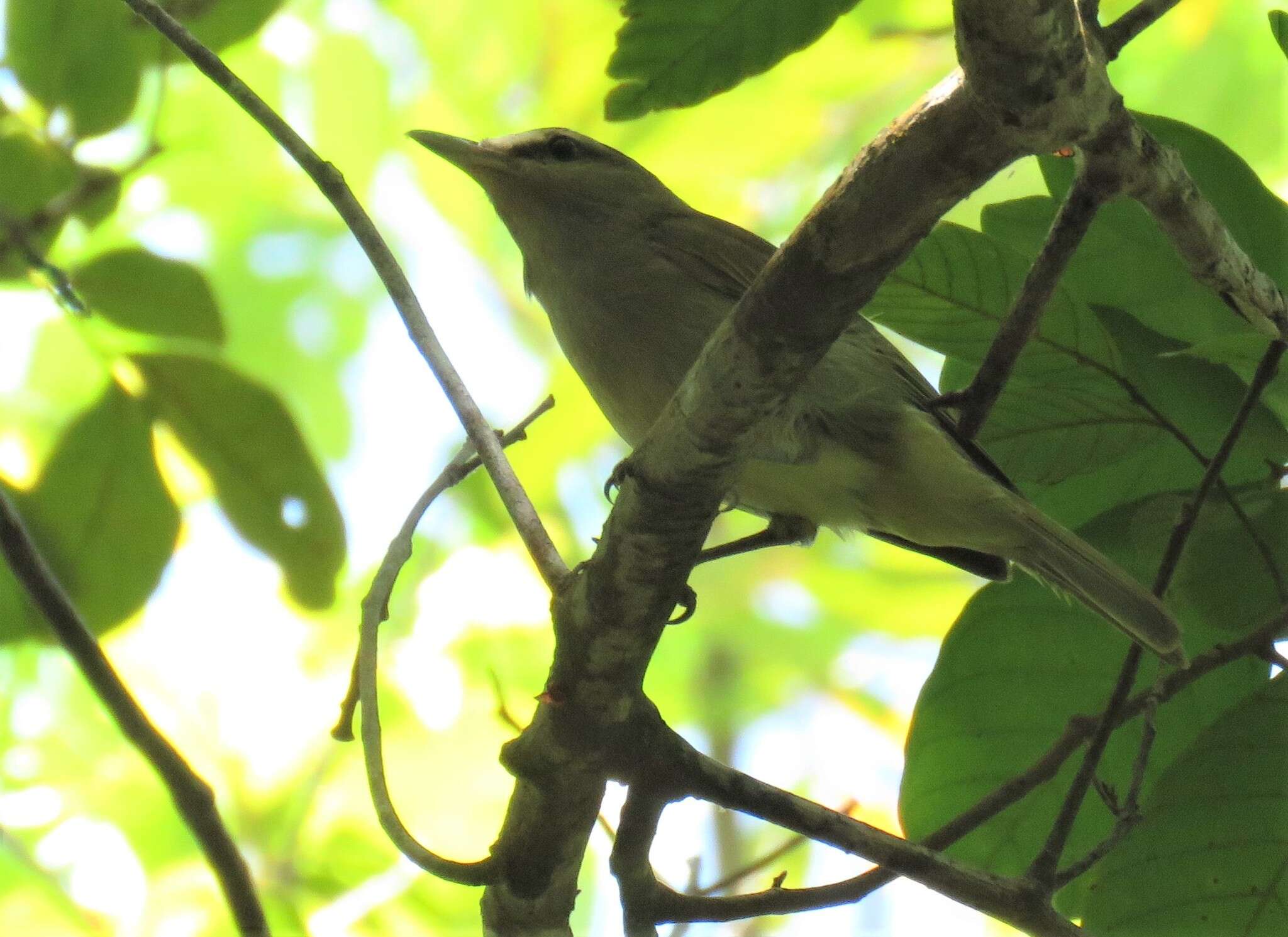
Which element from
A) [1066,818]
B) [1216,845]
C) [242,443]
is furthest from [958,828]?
[242,443]

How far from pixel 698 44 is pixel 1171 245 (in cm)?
79

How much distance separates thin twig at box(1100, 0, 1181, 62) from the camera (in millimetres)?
1589

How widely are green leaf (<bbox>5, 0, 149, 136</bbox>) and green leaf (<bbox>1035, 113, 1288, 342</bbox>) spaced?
5.60 ft

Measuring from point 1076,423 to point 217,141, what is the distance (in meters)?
3.26

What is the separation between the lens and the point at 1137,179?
1652mm

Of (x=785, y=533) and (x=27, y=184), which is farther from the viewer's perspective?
(x=785, y=533)

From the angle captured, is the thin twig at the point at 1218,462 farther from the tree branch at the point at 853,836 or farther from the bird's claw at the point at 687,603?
the bird's claw at the point at 687,603

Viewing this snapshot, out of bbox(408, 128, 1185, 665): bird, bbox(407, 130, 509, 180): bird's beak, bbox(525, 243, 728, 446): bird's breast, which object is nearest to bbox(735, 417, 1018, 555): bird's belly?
bbox(408, 128, 1185, 665): bird

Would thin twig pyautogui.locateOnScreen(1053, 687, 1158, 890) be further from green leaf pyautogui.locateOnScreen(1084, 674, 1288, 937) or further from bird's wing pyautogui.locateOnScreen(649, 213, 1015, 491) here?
bird's wing pyautogui.locateOnScreen(649, 213, 1015, 491)

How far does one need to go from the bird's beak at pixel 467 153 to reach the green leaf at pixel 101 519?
96cm

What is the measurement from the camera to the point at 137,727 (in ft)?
7.02

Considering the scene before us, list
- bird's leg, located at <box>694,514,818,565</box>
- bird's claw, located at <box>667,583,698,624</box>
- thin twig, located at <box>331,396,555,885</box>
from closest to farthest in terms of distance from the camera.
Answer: thin twig, located at <box>331,396,555,885</box>
bird's claw, located at <box>667,583,698,624</box>
bird's leg, located at <box>694,514,818,565</box>

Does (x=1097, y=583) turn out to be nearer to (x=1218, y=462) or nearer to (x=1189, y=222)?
(x=1218, y=462)

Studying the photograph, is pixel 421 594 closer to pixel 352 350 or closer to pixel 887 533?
pixel 352 350
